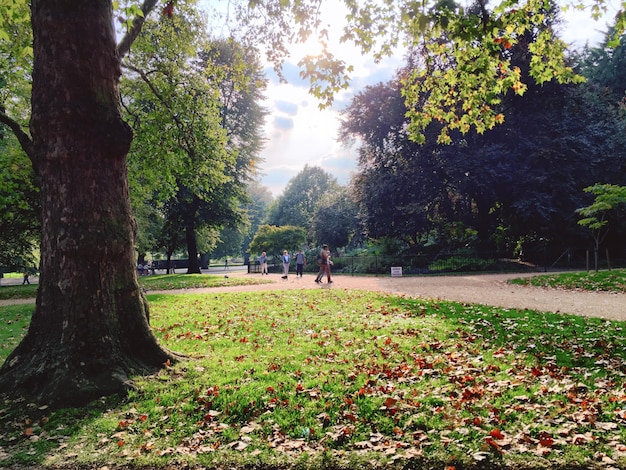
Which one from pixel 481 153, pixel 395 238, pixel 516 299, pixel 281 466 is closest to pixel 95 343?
pixel 281 466

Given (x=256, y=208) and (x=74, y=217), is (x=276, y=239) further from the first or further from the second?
(x=256, y=208)

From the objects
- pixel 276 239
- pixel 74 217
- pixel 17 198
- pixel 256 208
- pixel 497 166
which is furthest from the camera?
pixel 256 208

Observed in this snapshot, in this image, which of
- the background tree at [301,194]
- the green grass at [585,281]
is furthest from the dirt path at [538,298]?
the background tree at [301,194]

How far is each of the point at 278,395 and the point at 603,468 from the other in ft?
9.48

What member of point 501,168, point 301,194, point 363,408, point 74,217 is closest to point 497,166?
point 501,168

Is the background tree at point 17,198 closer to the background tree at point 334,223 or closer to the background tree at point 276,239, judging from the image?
the background tree at point 276,239

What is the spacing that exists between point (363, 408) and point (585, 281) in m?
13.4

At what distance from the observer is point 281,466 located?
3141 millimetres

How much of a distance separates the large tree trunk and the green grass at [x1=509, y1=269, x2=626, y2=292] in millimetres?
13876

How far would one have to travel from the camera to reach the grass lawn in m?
3.24

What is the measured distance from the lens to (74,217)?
4586 millimetres

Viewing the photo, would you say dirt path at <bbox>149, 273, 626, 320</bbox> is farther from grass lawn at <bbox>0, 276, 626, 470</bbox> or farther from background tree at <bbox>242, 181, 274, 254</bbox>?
background tree at <bbox>242, 181, 274, 254</bbox>

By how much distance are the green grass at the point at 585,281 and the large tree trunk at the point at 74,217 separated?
45.5 feet

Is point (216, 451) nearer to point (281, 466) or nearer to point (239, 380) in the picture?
point (281, 466)
